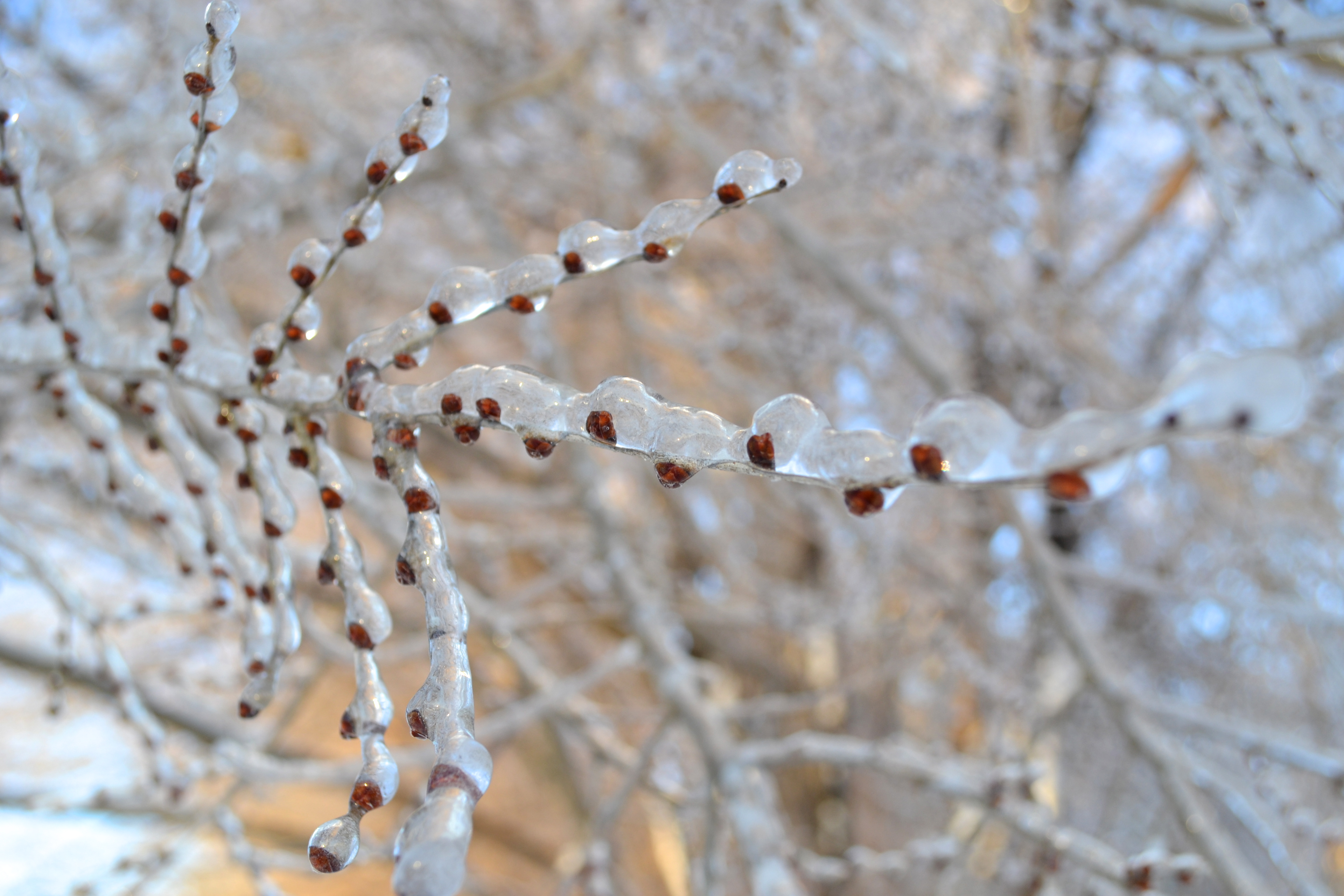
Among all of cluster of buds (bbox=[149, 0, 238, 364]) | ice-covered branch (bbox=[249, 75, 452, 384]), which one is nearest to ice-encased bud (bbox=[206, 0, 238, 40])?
cluster of buds (bbox=[149, 0, 238, 364])

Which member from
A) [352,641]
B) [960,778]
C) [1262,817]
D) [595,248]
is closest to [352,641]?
[352,641]

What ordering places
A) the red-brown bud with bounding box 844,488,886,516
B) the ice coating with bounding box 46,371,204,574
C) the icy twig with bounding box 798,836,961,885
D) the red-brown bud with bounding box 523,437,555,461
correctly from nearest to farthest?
the red-brown bud with bounding box 844,488,886,516 → the red-brown bud with bounding box 523,437,555,461 → the ice coating with bounding box 46,371,204,574 → the icy twig with bounding box 798,836,961,885

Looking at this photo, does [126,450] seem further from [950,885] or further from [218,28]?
[950,885]

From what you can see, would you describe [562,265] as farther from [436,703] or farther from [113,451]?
[113,451]

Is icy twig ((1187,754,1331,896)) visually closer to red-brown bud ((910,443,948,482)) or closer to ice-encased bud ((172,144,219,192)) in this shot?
red-brown bud ((910,443,948,482))

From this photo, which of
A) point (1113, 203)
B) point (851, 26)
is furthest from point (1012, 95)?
point (1113, 203)

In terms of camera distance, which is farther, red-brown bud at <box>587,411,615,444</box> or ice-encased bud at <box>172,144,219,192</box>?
ice-encased bud at <box>172,144,219,192</box>

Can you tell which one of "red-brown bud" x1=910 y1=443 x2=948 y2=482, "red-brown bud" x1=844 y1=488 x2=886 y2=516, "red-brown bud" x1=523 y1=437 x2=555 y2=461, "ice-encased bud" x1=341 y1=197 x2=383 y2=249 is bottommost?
"red-brown bud" x1=910 y1=443 x2=948 y2=482
